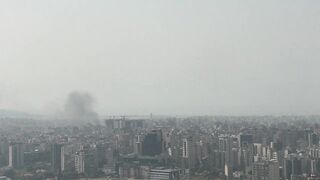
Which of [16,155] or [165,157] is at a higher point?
[16,155]

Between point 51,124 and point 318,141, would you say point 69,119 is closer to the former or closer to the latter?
point 51,124

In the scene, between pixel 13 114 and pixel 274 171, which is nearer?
pixel 274 171

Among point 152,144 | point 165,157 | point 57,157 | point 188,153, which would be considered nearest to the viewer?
point 57,157

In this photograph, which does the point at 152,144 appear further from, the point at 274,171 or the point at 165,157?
the point at 274,171

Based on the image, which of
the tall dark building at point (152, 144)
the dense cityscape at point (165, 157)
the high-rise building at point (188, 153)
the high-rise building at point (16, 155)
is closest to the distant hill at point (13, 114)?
the dense cityscape at point (165, 157)

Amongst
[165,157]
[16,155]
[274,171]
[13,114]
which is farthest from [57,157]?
[13,114]

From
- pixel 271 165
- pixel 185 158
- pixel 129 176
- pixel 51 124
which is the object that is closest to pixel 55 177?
pixel 129 176

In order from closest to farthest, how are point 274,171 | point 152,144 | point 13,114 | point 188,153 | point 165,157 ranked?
point 274,171 → point 188,153 → point 165,157 → point 152,144 → point 13,114

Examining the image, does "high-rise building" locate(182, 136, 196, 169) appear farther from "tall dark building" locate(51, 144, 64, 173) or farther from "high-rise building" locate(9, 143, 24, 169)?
"high-rise building" locate(9, 143, 24, 169)

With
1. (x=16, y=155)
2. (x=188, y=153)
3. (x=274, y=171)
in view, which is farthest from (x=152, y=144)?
(x=274, y=171)

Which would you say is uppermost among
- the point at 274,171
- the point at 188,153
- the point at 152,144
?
the point at 152,144
